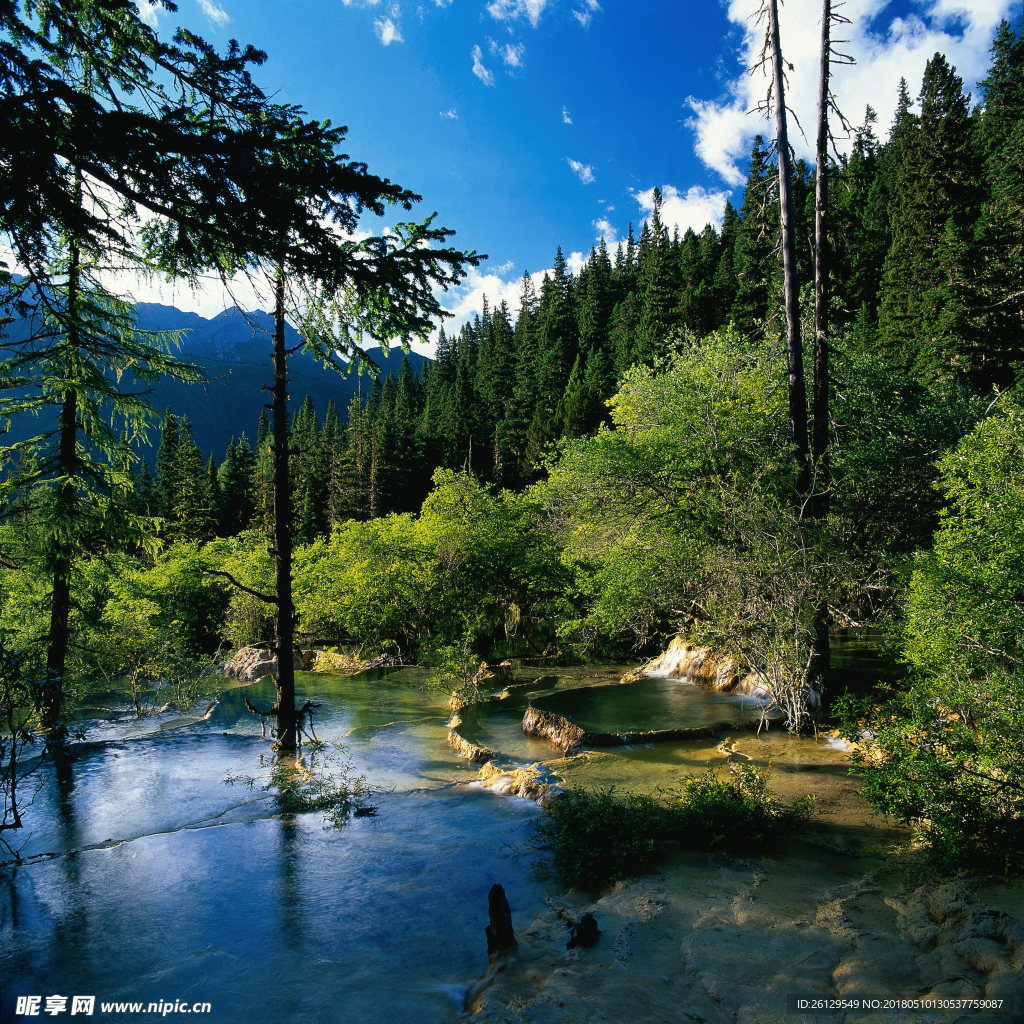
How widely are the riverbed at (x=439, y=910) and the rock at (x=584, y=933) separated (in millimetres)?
82

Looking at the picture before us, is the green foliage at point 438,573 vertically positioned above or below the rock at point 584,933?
above

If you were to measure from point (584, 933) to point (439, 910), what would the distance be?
1865mm

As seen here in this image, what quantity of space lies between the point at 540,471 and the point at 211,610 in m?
29.7

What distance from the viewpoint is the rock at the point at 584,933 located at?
4805 mm

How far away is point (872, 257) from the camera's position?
46750 mm

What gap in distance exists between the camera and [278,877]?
22.4 ft

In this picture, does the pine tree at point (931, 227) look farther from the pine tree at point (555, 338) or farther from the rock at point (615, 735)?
the pine tree at point (555, 338)

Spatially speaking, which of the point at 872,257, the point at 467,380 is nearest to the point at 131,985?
the point at 872,257

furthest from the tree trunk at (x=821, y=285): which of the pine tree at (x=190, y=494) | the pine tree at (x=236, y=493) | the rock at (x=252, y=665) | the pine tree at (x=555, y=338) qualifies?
the pine tree at (x=236, y=493)

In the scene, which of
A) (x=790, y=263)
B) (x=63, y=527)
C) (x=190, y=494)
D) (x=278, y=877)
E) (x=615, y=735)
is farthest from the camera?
(x=190, y=494)

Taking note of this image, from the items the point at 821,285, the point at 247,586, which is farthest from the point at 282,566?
the point at 247,586

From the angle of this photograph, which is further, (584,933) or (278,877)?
(278,877)

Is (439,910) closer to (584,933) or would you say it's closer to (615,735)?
(584,933)

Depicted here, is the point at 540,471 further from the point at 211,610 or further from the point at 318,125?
the point at 318,125
